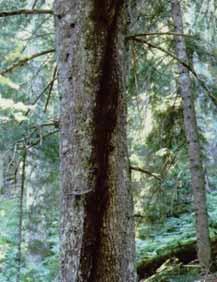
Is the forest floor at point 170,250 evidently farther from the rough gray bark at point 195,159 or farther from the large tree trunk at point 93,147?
the large tree trunk at point 93,147

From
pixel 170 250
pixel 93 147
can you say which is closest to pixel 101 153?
pixel 93 147

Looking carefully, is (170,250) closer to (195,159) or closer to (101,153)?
(195,159)

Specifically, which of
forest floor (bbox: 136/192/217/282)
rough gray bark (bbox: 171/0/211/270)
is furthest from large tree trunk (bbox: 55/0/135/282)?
rough gray bark (bbox: 171/0/211/270)

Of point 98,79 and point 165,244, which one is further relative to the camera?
point 165,244

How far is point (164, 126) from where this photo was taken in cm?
771

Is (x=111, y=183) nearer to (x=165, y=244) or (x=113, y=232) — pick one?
(x=113, y=232)

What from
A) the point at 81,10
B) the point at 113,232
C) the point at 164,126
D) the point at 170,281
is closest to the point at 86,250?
the point at 113,232

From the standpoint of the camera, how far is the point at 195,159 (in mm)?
6461

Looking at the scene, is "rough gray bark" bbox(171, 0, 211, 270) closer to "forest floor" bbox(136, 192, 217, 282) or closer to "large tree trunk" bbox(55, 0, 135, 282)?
"forest floor" bbox(136, 192, 217, 282)

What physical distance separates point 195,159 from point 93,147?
472cm

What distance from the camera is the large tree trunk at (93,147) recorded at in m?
1.88

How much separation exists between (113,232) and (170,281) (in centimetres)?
410

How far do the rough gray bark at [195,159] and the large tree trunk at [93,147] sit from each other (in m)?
4.36

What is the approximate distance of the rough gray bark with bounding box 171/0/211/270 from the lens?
6.30 m
